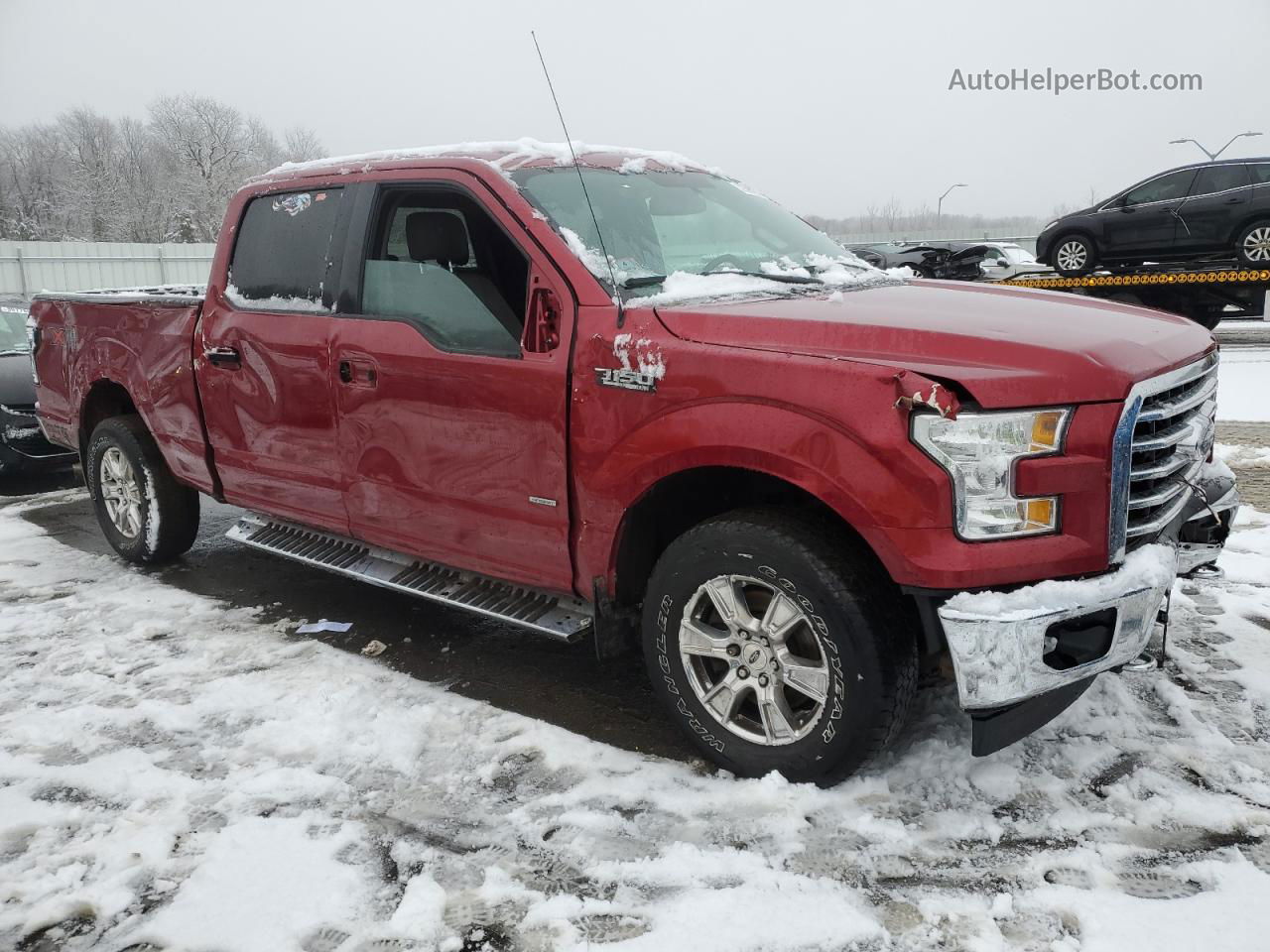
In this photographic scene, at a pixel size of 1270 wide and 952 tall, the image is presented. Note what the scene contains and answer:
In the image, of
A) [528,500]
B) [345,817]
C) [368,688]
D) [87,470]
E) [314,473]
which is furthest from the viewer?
[87,470]

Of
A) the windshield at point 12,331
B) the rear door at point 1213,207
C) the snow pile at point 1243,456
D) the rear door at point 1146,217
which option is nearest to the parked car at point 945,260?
Answer: the rear door at point 1146,217

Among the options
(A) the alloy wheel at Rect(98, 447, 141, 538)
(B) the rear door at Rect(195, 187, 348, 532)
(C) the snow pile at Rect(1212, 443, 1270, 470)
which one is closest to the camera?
(B) the rear door at Rect(195, 187, 348, 532)

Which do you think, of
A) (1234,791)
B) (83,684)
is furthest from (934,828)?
(83,684)

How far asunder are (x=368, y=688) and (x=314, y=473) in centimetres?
100

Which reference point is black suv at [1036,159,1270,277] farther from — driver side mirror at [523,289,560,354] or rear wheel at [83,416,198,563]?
rear wheel at [83,416,198,563]

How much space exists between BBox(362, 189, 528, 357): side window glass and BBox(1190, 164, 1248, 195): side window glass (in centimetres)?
1307

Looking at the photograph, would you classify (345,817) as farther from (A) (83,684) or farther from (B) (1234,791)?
(B) (1234,791)

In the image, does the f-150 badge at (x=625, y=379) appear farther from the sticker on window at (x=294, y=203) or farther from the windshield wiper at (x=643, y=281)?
the sticker on window at (x=294, y=203)

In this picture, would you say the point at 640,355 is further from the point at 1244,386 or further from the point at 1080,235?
the point at 1080,235

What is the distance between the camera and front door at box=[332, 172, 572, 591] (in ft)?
11.3

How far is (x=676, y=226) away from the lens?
12.6 ft

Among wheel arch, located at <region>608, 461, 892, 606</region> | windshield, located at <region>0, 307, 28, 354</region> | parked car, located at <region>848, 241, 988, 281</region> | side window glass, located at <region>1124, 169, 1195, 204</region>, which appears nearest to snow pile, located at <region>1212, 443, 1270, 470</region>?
wheel arch, located at <region>608, 461, 892, 606</region>

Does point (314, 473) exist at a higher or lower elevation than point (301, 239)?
lower

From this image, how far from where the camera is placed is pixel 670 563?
10.3 feet
